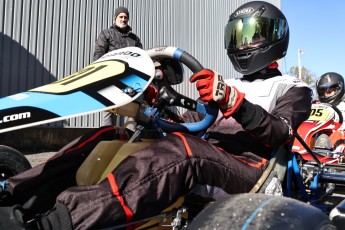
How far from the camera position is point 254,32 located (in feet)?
7.72

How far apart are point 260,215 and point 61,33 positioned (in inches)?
227

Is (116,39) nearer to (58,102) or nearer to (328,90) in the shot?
(328,90)

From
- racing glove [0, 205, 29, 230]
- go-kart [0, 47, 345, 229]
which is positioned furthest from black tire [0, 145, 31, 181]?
Result: racing glove [0, 205, 29, 230]

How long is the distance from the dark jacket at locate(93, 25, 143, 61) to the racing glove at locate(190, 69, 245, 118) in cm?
387

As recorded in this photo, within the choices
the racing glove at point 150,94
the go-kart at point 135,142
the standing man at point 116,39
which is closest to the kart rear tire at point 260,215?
the go-kart at point 135,142

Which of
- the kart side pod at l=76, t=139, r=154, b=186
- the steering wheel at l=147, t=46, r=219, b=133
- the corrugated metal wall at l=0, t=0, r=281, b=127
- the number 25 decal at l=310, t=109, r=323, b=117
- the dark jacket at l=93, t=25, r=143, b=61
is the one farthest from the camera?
the corrugated metal wall at l=0, t=0, r=281, b=127

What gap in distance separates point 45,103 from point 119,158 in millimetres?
430

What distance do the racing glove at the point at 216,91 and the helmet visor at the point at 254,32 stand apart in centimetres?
69

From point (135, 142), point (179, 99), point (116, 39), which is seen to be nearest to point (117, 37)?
point (116, 39)

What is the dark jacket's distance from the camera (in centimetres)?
543

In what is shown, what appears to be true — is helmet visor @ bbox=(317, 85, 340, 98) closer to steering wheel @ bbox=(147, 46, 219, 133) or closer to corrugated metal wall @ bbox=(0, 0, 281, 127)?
corrugated metal wall @ bbox=(0, 0, 281, 127)

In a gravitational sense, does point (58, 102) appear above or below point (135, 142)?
above

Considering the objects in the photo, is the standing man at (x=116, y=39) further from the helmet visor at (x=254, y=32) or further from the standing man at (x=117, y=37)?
the helmet visor at (x=254, y=32)

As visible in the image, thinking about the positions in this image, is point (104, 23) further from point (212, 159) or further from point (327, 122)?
point (212, 159)
